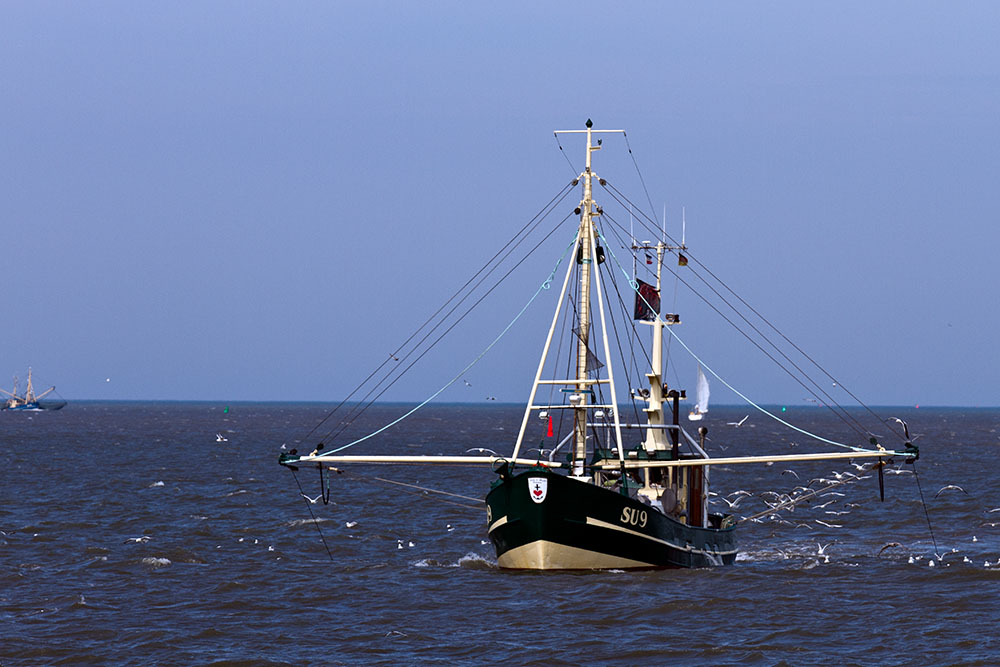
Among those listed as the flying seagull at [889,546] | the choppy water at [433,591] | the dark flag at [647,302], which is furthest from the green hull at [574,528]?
the flying seagull at [889,546]

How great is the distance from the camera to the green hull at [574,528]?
3297cm

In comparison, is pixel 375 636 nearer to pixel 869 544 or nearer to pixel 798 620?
pixel 798 620

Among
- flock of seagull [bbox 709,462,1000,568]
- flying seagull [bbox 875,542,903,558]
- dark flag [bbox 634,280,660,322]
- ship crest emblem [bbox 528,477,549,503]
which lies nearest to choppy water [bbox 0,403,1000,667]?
flock of seagull [bbox 709,462,1000,568]

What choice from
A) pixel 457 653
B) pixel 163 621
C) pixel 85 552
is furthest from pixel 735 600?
pixel 85 552

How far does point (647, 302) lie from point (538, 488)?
8.08 meters

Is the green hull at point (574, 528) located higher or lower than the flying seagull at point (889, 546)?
higher

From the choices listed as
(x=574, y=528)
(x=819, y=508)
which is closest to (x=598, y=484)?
(x=574, y=528)

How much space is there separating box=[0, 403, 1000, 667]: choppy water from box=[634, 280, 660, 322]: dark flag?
762cm

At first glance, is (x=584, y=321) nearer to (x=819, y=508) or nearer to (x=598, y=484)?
(x=598, y=484)

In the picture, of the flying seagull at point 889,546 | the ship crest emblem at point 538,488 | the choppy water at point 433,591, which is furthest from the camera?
the flying seagull at point 889,546

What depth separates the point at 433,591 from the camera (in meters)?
33.3

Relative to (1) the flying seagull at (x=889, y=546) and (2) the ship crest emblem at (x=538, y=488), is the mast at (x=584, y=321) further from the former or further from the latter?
(1) the flying seagull at (x=889, y=546)

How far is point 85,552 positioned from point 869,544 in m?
25.4

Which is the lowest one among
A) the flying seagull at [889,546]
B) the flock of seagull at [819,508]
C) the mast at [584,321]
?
the flying seagull at [889,546]
